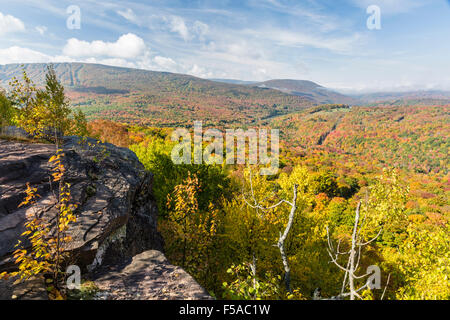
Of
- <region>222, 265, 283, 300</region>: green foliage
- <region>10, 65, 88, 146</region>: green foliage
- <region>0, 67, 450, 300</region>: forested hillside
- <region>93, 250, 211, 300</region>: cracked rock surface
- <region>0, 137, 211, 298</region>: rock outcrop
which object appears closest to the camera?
<region>222, 265, 283, 300</region>: green foliage

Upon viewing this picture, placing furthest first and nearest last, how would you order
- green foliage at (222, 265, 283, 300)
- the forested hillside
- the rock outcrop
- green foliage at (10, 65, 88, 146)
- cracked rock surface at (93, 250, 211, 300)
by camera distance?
green foliage at (10, 65, 88, 146) → the rock outcrop → the forested hillside → cracked rock surface at (93, 250, 211, 300) → green foliage at (222, 265, 283, 300)

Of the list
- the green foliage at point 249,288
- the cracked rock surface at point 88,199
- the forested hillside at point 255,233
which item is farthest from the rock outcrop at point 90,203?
the green foliage at point 249,288

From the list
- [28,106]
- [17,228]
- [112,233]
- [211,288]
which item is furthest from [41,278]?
[28,106]

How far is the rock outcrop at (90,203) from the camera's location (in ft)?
22.0

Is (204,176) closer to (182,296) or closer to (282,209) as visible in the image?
(282,209)

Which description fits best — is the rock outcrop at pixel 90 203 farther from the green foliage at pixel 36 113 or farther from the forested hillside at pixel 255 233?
the green foliage at pixel 36 113

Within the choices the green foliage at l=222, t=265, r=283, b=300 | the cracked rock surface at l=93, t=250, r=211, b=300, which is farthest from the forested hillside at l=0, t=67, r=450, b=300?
the cracked rock surface at l=93, t=250, r=211, b=300

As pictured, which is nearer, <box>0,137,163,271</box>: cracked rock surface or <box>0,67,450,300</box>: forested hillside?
<box>0,67,450,300</box>: forested hillside

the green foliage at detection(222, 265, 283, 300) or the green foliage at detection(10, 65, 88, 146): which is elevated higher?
the green foliage at detection(10, 65, 88, 146)

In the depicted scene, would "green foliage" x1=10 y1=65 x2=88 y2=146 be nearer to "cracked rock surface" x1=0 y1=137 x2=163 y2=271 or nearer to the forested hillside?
the forested hillside

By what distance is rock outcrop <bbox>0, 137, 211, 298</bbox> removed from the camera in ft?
22.0

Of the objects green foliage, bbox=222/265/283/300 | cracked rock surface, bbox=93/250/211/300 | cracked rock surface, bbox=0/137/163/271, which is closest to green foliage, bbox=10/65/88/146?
cracked rock surface, bbox=0/137/163/271

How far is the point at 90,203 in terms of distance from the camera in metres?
8.27
